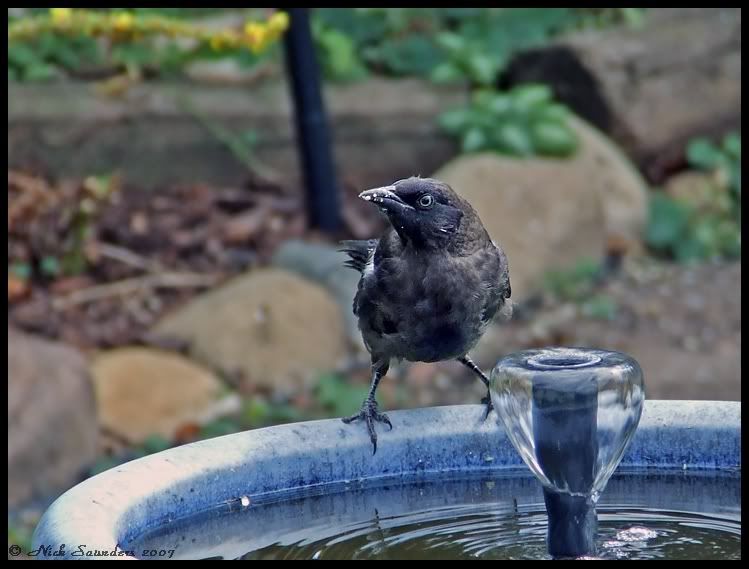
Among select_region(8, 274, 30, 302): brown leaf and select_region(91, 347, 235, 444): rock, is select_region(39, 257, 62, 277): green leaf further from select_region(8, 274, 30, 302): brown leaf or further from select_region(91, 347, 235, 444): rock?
select_region(91, 347, 235, 444): rock

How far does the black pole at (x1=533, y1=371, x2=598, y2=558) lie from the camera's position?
2773mm

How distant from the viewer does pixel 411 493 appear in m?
3.30

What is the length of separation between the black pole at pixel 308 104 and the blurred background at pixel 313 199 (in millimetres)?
14

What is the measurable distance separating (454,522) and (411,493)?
176 millimetres

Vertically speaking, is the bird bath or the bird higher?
the bird

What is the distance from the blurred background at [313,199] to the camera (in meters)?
6.76

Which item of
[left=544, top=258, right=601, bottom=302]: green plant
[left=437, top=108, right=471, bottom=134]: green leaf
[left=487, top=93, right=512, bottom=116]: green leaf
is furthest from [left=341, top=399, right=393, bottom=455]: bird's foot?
[left=437, top=108, right=471, bottom=134]: green leaf

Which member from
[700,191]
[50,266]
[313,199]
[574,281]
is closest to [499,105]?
[574,281]

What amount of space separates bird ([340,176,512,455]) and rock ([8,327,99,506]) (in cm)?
255

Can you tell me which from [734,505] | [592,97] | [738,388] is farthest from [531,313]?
[734,505]

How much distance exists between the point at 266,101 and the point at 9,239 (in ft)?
7.26

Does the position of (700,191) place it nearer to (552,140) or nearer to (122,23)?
(552,140)

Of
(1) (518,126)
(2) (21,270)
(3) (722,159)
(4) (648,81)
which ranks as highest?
(4) (648,81)

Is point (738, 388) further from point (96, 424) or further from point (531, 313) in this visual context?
point (96, 424)
